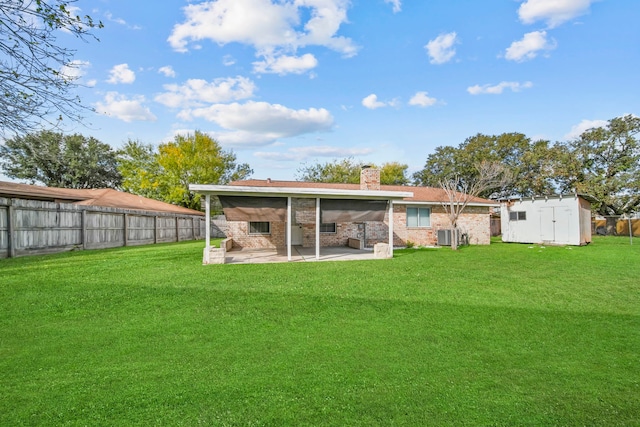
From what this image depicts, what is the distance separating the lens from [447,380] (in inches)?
117

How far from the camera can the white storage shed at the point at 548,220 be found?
15914 millimetres

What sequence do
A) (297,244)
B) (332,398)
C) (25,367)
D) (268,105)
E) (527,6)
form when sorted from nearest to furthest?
(332,398)
(25,367)
(527,6)
(297,244)
(268,105)

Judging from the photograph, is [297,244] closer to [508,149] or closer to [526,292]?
[526,292]

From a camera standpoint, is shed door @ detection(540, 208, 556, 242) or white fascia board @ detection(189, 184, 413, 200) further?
shed door @ detection(540, 208, 556, 242)

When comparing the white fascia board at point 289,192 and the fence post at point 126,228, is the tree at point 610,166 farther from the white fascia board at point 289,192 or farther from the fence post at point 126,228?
the fence post at point 126,228

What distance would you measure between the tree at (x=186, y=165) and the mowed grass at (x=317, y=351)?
23.0 metres

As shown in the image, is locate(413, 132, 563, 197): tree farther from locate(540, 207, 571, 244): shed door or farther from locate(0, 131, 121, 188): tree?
locate(0, 131, 121, 188): tree

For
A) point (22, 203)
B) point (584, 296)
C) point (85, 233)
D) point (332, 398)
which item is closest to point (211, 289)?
Result: point (332, 398)

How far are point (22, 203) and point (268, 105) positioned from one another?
12772 mm

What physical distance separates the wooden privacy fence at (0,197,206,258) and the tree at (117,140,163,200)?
1243 centimetres

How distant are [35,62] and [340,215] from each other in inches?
335

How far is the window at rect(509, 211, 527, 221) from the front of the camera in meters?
18.0

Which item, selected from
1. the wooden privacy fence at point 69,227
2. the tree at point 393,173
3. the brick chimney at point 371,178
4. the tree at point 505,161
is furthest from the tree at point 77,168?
the tree at point 505,161

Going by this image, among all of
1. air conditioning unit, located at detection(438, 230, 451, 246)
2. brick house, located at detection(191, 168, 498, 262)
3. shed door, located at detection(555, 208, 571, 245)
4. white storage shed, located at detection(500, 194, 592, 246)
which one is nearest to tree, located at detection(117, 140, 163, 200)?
brick house, located at detection(191, 168, 498, 262)
